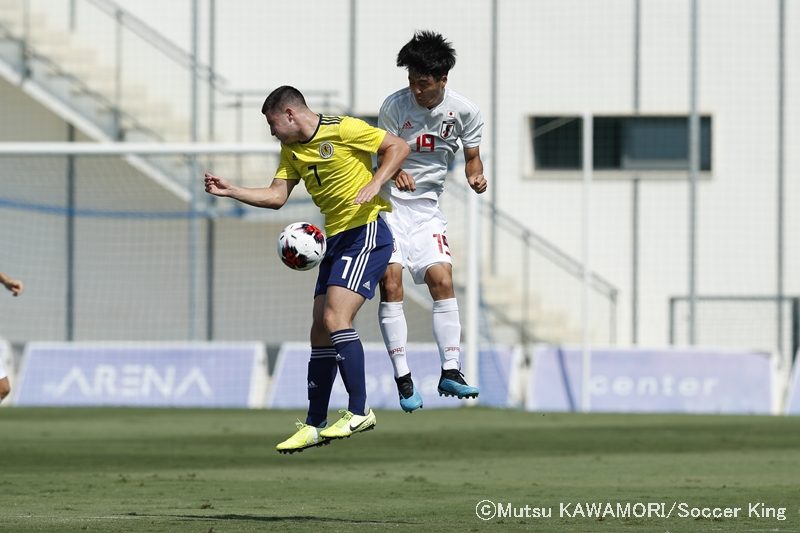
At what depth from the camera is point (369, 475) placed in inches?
558

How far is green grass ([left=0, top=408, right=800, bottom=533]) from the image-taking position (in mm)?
10422

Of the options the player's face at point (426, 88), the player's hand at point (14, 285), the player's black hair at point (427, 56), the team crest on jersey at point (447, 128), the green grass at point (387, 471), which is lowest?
the green grass at point (387, 471)

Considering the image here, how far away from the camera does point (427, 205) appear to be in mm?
11586

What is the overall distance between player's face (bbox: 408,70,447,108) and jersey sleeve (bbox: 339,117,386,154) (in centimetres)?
39

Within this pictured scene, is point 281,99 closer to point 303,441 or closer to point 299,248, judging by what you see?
Result: point 299,248

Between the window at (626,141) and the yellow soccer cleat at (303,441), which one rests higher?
the window at (626,141)

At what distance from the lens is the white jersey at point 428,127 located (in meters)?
11.3

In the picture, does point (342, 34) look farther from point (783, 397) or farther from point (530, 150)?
point (783, 397)

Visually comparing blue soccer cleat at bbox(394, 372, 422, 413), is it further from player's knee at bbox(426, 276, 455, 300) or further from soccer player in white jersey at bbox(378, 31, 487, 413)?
player's knee at bbox(426, 276, 455, 300)

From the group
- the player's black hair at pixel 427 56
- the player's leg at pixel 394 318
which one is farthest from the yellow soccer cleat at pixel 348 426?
the player's black hair at pixel 427 56

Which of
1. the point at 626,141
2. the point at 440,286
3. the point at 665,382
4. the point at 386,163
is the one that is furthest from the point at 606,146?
the point at 386,163

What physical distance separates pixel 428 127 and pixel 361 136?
589mm

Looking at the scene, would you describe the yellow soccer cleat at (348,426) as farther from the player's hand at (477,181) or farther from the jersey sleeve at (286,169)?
the player's hand at (477,181)

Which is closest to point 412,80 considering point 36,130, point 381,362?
point 381,362
